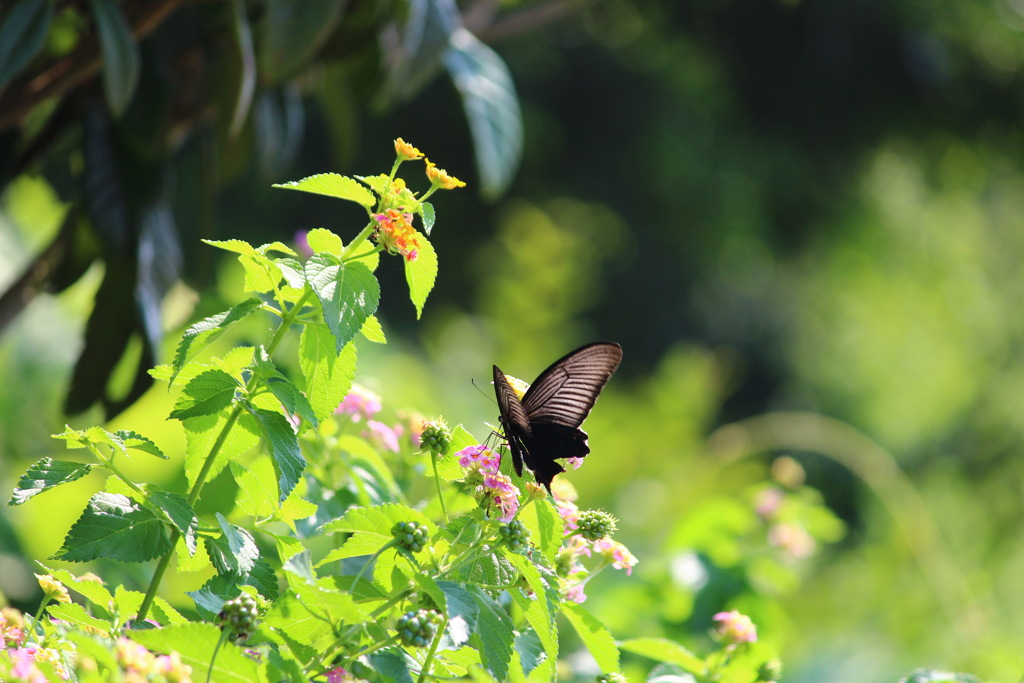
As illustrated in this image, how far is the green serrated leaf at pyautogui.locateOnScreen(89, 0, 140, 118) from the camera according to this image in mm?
828

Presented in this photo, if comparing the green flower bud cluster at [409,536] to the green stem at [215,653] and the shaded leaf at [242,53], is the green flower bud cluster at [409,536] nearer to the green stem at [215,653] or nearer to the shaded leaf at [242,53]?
the green stem at [215,653]

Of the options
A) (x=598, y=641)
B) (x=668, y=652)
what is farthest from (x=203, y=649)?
(x=668, y=652)

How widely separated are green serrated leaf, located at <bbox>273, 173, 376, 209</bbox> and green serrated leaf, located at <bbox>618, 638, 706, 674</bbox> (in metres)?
0.34

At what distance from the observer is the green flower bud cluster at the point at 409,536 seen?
45 cm

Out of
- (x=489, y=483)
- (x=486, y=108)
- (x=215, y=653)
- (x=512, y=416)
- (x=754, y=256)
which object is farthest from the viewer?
(x=754, y=256)

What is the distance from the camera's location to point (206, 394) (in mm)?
457

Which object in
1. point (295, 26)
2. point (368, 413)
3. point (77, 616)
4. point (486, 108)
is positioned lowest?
point (77, 616)

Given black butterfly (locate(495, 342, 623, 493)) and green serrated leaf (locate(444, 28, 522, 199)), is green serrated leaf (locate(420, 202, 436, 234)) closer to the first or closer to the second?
black butterfly (locate(495, 342, 623, 493))

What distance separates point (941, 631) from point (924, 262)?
4490 mm

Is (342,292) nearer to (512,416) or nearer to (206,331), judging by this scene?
(206,331)

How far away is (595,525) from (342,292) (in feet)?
0.67

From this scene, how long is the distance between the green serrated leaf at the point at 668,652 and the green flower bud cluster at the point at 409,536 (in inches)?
8.5

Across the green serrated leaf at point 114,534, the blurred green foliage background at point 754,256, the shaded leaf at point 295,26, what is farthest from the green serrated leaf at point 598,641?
the blurred green foliage background at point 754,256

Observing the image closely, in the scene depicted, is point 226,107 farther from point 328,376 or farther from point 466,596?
point 466,596
